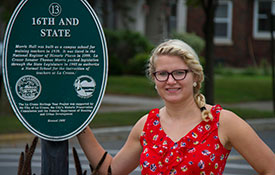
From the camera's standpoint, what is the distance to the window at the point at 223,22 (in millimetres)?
31547

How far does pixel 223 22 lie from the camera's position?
105ft

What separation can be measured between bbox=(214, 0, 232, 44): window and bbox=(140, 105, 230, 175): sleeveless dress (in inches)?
1130

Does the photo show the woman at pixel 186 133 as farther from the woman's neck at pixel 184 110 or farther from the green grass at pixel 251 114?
the green grass at pixel 251 114

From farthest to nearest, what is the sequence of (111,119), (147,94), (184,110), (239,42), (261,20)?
(261,20) < (239,42) < (147,94) < (111,119) < (184,110)

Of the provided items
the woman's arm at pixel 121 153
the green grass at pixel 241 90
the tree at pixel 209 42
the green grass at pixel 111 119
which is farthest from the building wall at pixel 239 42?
the woman's arm at pixel 121 153

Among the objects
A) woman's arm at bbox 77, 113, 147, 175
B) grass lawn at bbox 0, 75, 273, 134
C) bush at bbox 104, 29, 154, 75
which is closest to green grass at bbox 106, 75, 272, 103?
grass lawn at bbox 0, 75, 273, 134

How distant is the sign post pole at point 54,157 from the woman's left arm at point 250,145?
836mm

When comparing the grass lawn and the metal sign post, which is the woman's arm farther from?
the grass lawn

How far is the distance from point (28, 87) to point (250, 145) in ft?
3.89

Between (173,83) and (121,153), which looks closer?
(173,83)

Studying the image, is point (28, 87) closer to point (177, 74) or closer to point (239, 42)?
point (177, 74)

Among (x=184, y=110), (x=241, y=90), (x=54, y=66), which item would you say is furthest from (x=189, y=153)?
(x=241, y=90)

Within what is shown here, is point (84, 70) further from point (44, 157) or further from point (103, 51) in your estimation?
point (44, 157)

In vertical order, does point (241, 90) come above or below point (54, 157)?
below
